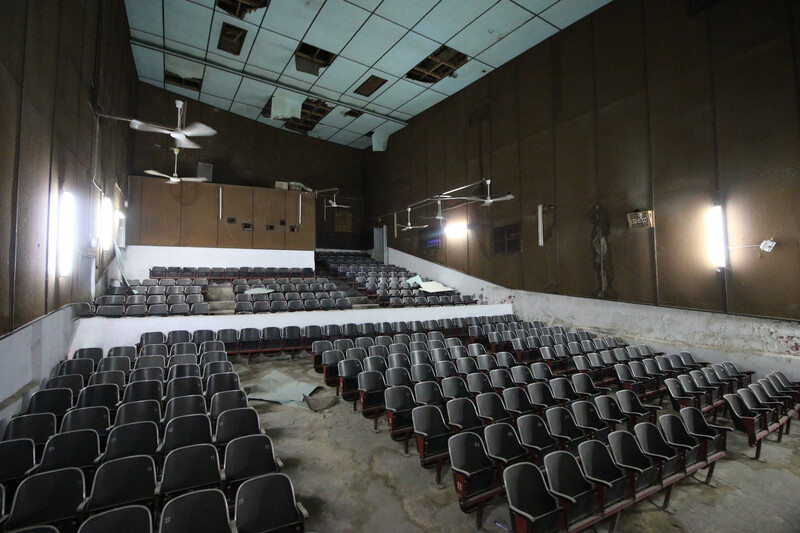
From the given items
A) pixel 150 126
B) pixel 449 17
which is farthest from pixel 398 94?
pixel 150 126

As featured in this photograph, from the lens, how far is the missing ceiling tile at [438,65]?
11.1m

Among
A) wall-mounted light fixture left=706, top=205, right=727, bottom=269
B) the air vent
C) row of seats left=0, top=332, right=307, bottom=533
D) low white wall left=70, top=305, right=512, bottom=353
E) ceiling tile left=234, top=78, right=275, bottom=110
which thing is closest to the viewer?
row of seats left=0, top=332, right=307, bottom=533

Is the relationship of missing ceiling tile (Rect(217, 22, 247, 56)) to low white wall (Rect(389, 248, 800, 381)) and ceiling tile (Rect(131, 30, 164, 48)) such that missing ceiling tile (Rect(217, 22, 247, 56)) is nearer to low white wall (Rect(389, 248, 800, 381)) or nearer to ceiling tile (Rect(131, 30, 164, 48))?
ceiling tile (Rect(131, 30, 164, 48))

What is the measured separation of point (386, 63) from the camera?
11.4m

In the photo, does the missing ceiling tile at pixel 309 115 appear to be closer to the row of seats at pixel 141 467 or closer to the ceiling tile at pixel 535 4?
the ceiling tile at pixel 535 4

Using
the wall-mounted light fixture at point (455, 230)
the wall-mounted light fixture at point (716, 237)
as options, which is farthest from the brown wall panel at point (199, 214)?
the wall-mounted light fixture at point (716, 237)

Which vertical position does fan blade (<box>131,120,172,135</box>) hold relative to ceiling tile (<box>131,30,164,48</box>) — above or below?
below

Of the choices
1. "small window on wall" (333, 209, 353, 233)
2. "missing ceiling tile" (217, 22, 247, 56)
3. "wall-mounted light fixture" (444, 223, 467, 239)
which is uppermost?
"missing ceiling tile" (217, 22, 247, 56)

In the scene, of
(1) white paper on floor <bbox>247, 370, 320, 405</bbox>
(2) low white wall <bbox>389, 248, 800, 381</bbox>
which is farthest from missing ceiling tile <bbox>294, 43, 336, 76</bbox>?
(1) white paper on floor <bbox>247, 370, 320, 405</bbox>

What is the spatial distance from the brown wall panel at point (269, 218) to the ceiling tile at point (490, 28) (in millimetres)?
7853

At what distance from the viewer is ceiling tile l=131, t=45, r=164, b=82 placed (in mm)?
11141

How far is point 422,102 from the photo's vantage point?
14172 mm

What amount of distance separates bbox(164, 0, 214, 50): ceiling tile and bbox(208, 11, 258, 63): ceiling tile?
5.5 inches

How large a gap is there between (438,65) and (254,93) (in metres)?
6.56
